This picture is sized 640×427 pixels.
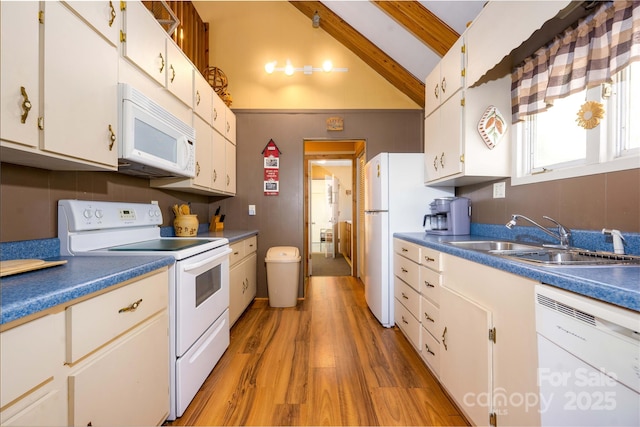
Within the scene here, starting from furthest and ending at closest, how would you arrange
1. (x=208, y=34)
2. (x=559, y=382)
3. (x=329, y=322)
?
(x=208, y=34) → (x=329, y=322) → (x=559, y=382)

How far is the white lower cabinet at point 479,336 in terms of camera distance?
0.96 metres

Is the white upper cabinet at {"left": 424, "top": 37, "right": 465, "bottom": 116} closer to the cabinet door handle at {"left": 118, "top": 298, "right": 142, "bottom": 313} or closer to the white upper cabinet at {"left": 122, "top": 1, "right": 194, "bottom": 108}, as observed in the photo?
the white upper cabinet at {"left": 122, "top": 1, "right": 194, "bottom": 108}

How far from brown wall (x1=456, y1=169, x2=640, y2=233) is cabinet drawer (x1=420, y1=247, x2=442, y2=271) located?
2.11 feet

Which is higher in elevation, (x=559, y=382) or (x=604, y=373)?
(x=604, y=373)

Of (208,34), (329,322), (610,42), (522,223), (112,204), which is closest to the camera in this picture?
(610,42)

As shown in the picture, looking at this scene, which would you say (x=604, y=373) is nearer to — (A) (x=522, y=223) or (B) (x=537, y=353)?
(B) (x=537, y=353)

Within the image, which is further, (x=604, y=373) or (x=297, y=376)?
(x=297, y=376)

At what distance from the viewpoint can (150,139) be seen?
5.04 ft

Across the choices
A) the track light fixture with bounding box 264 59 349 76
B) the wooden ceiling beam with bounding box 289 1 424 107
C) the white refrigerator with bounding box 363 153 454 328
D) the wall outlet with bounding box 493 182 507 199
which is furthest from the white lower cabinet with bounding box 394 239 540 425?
the track light fixture with bounding box 264 59 349 76

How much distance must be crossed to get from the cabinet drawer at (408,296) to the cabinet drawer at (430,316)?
0.06 m

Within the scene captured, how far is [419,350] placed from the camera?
6.27 ft

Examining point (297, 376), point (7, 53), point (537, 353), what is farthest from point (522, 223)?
point (7, 53)

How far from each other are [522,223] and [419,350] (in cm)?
112

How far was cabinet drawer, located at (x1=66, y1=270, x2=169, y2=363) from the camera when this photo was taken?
81 centimetres
